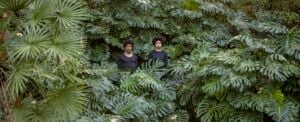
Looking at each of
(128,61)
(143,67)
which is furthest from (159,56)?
(128,61)

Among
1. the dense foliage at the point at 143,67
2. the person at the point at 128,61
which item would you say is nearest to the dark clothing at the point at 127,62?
the person at the point at 128,61

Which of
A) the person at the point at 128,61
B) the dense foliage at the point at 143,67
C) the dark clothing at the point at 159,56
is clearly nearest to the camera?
the dense foliage at the point at 143,67

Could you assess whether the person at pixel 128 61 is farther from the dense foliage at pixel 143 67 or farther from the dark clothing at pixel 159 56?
the dark clothing at pixel 159 56

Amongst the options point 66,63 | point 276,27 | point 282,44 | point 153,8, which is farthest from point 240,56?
point 153,8

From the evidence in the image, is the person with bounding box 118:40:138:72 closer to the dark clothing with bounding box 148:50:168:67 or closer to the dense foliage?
the dense foliage

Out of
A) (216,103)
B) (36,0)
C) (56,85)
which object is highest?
(36,0)

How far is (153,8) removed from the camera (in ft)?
32.7

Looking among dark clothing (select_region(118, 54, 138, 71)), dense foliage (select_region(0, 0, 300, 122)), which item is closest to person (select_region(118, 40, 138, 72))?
dark clothing (select_region(118, 54, 138, 71))

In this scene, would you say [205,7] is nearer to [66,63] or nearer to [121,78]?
[121,78]

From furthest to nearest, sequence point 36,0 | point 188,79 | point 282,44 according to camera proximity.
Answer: point 188,79
point 282,44
point 36,0

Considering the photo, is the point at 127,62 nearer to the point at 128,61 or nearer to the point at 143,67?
the point at 128,61

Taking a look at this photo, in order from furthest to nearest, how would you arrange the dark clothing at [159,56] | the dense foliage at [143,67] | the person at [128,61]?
1. the dark clothing at [159,56]
2. the person at [128,61]
3. the dense foliage at [143,67]

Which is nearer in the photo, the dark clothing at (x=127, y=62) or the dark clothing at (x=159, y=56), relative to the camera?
the dark clothing at (x=127, y=62)

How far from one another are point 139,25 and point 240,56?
3.00m
